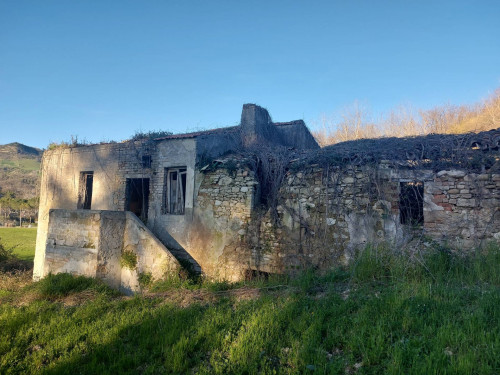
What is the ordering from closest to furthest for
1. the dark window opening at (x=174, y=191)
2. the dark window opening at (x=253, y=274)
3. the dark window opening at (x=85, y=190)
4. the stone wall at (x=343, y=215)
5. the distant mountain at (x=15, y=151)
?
the stone wall at (x=343, y=215)
the dark window opening at (x=253, y=274)
the dark window opening at (x=174, y=191)
the dark window opening at (x=85, y=190)
the distant mountain at (x=15, y=151)

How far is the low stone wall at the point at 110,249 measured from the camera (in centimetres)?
817

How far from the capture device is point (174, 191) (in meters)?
10.2

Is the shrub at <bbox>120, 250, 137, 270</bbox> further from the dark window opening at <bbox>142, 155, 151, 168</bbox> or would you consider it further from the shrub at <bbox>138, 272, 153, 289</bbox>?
the dark window opening at <bbox>142, 155, 151, 168</bbox>

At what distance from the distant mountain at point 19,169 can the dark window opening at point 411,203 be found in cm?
3549

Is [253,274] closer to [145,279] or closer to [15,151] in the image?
[145,279]

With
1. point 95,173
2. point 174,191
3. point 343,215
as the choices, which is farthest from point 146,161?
point 343,215

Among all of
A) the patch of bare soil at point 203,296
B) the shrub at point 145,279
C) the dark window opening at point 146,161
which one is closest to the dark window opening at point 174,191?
the dark window opening at point 146,161

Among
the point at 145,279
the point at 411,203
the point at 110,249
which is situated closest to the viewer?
the point at 411,203

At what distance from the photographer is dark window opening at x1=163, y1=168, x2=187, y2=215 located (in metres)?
10.0

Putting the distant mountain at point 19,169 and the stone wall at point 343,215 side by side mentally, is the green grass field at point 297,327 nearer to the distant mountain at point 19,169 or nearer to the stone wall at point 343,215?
the stone wall at point 343,215

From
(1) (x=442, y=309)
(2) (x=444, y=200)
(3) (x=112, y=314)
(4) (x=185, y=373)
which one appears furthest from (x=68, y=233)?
(2) (x=444, y=200)

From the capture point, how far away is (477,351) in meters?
3.29

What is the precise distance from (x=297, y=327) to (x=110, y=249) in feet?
20.0

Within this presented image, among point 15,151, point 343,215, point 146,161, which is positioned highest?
point 15,151
